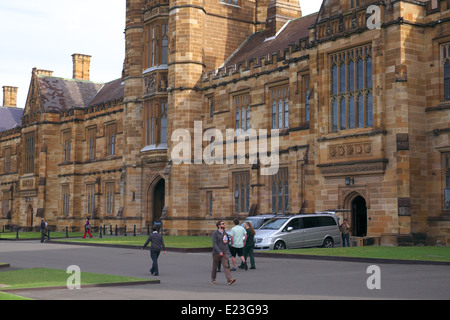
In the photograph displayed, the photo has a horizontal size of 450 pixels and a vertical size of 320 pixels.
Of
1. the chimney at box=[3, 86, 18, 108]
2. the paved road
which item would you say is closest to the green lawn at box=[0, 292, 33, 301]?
the paved road

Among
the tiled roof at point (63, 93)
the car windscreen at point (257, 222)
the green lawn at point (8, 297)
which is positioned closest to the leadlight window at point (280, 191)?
the car windscreen at point (257, 222)

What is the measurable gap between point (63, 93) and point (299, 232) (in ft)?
143

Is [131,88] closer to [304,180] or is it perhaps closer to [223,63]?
[223,63]

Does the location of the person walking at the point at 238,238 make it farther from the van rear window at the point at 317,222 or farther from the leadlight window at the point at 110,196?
the leadlight window at the point at 110,196

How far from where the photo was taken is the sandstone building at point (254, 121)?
29.3m

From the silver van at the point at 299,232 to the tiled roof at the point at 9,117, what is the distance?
59.0 meters

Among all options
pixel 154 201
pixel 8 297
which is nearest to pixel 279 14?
pixel 154 201

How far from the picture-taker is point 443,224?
2844 cm

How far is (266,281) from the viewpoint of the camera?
54.3ft

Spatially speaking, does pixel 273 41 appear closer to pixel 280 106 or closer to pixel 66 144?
pixel 280 106
